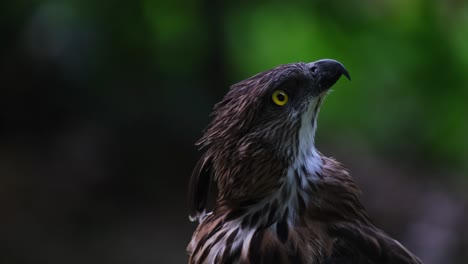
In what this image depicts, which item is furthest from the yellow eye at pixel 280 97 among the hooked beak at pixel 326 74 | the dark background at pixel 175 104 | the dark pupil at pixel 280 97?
the dark background at pixel 175 104

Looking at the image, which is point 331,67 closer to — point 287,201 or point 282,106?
point 282,106

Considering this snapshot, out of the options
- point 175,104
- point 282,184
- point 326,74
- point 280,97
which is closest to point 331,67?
point 326,74

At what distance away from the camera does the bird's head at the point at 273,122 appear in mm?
3432

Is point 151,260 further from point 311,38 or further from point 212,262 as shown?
point 212,262

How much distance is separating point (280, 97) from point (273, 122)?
3.9 inches

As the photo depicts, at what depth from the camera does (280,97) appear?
3451 mm

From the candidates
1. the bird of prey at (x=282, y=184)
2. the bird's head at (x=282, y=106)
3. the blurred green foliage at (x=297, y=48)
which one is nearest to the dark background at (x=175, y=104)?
the blurred green foliage at (x=297, y=48)

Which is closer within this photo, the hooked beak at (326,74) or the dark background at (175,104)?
the hooked beak at (326,74)

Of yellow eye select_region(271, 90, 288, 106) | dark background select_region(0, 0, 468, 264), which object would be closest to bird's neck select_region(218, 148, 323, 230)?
yellow eye select_region(271, 90, 288, 106)

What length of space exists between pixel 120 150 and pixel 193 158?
2.13ft

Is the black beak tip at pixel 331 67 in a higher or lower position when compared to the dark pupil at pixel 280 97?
higher

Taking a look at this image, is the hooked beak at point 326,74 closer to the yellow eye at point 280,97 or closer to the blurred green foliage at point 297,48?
the yellow eye at point 280,97

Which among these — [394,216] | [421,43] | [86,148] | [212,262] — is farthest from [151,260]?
[212,262]

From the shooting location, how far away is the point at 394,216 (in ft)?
24.5
